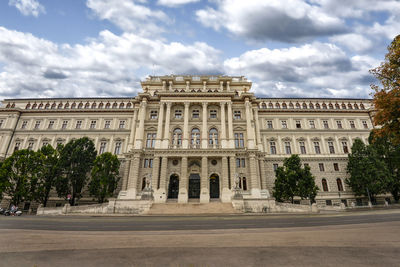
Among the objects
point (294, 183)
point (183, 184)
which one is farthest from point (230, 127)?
point (294, 183)

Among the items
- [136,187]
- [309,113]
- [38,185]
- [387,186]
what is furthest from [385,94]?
[38,185]

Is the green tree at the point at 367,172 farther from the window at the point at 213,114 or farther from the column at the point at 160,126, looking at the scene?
the column at the point at 160,126

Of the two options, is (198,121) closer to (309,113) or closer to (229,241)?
(309,113)

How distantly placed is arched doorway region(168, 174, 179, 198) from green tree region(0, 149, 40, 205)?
22197mm

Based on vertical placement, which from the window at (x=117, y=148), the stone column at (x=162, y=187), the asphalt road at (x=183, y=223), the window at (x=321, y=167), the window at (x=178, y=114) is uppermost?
the window at (x=178, y=114)

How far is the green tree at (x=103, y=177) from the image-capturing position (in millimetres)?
32750

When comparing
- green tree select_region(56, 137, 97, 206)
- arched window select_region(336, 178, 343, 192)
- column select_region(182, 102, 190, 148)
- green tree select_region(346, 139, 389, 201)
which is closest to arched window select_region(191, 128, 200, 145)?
column select_region(182, 102, 190, 148)

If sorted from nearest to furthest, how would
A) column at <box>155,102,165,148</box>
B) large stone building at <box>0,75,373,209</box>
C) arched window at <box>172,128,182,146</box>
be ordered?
large stone building at <box>0,75,373,209</box> → column at <box>155,102,165,148</box> → arched window at <box>172,128,182,146</box>

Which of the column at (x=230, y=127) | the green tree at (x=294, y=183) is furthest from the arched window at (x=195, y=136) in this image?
the green tree at (x=294, y=183)

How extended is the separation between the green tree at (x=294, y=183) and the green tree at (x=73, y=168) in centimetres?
3473

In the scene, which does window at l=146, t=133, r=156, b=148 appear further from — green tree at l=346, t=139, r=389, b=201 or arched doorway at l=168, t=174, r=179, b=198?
green tree at l=346, t=139, r=389, b=201

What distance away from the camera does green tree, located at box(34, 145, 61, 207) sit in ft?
105

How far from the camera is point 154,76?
48.4 m

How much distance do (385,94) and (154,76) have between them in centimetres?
4368
